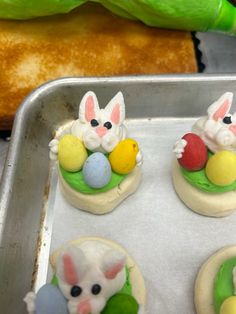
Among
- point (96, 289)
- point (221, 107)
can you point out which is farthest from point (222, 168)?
point (96, 289)

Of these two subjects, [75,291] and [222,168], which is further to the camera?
[222,168]

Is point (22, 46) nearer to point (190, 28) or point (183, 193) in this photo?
point (190, 28)

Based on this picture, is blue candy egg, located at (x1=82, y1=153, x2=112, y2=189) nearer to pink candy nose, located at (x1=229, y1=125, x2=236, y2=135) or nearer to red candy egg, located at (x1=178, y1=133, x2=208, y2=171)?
red candy egg, located at (x1=178, y1=133, x2=208, y2=171)

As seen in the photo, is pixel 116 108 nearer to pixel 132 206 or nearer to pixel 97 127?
pixel 97 127

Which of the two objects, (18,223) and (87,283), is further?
(18,223)

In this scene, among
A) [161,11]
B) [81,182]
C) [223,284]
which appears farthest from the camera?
[161,11]

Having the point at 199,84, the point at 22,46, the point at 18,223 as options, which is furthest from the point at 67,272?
the point at 22,46


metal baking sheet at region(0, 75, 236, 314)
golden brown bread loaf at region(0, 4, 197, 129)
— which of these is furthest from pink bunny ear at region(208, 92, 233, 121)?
golden brown bread loaf at region(0, 4, 197, 129)
